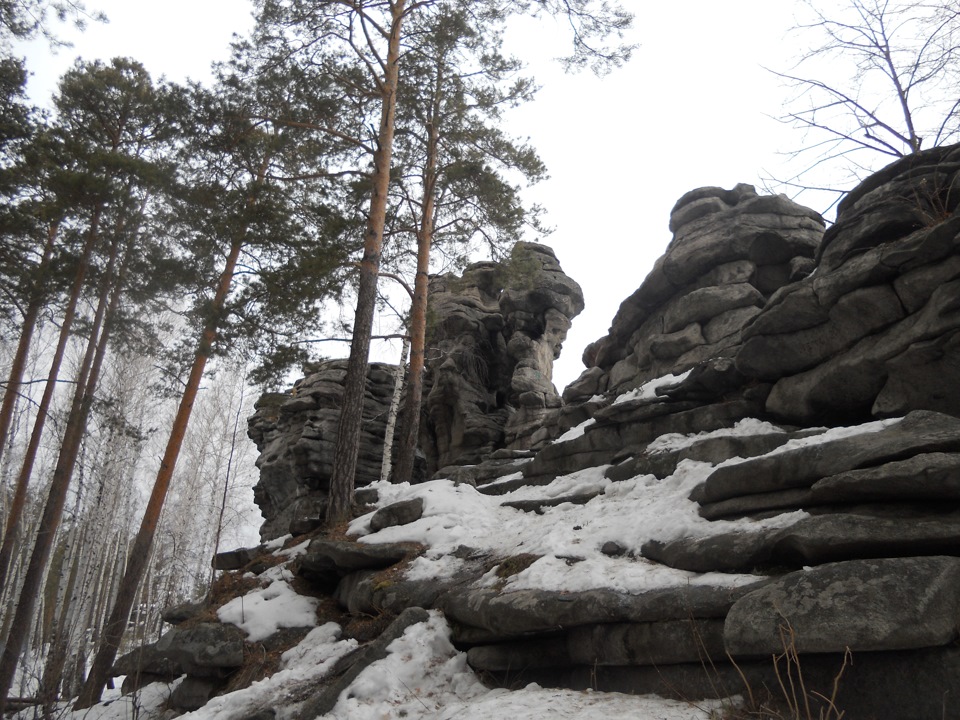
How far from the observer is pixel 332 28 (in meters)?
13.6

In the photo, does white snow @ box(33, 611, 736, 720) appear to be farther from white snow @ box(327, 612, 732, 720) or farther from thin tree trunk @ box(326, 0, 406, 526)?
thin tree trunk @ box(326, 0, 406, 526)

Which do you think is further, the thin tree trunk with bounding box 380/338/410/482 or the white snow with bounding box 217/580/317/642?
the thin tree trunk with bounding box 380/338/410/482

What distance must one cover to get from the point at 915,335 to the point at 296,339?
11.7 metres

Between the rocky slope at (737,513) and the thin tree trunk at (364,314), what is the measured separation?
0.78m

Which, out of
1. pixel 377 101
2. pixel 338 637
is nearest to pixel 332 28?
pixel 377 101

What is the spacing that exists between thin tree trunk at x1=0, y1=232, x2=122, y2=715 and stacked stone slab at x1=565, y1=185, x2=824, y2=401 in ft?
39.0

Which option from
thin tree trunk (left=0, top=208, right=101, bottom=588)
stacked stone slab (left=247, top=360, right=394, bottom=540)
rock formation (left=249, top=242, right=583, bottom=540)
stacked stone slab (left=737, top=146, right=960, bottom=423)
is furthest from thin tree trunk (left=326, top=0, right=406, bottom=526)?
stacked stone slab (left=247, top=360, right=394, bottom=540)

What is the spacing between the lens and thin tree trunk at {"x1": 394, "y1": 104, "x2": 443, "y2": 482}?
1484 cm

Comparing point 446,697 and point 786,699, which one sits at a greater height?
point 786,699

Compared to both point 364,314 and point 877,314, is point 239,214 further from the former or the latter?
point 877,314

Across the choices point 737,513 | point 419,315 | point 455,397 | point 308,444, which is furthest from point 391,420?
point 737,513

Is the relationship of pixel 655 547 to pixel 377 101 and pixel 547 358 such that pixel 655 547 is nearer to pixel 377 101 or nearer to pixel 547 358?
pixel 377 101

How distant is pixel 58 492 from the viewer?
40.8ft

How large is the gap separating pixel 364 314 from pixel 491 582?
7098mm
